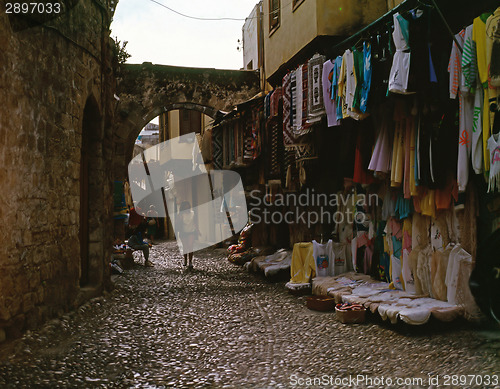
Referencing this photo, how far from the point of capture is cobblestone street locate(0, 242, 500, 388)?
14.7 feet

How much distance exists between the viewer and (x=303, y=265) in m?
9.16

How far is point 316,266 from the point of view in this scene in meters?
8.87

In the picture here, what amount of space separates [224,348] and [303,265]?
12.7 feet

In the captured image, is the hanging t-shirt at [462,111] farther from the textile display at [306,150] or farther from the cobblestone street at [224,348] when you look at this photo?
the textile display at [306,150]

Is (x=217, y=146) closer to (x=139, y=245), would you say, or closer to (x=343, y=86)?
(x=139, y=245)

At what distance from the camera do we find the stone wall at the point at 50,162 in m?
5.66

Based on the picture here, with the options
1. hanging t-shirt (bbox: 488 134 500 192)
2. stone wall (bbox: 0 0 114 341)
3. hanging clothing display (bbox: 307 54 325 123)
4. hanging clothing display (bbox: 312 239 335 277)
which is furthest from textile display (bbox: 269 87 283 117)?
hanging t-shirt (bbox: 488 134 500 192)

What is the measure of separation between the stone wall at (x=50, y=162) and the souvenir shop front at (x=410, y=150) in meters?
3.26

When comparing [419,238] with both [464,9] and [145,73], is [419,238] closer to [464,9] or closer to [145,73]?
[464,9]

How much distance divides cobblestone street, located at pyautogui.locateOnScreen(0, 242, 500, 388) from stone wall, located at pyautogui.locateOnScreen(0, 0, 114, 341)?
0.47m

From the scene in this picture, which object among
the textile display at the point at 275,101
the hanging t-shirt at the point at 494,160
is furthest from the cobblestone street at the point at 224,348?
the textile display at the point at 275,101

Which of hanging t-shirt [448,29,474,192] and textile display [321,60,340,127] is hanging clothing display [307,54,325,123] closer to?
textile display [321,60,340,127]

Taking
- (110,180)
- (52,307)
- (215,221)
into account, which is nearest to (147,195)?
(215,221)

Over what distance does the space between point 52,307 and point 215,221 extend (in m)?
14.6
